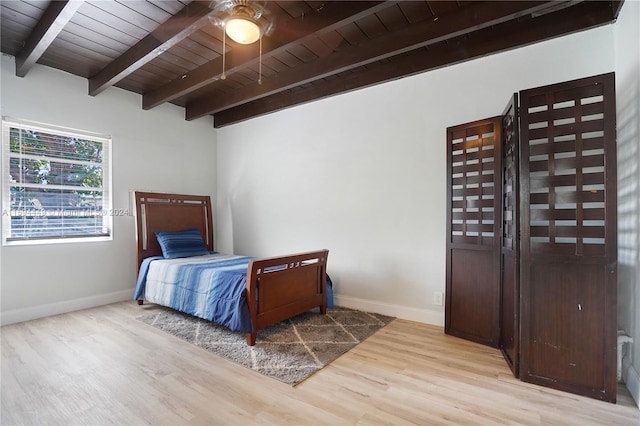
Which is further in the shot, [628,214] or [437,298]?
[437,298]

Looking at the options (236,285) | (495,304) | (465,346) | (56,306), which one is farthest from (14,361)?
(495,304)

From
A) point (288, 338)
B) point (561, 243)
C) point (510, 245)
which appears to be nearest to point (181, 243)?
point (288, 338)

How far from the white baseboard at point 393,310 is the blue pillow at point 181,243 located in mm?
1958

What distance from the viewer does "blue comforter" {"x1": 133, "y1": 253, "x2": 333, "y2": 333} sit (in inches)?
106

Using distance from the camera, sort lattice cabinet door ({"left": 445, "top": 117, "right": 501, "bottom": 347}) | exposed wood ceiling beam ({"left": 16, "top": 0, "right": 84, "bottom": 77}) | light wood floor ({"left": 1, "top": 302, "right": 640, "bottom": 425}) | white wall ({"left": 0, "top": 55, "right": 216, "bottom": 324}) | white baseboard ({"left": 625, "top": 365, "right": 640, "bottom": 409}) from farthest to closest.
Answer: white wall ({"left": 0, "top": 55, "right": 216, "bottom": 324}) → lattice cabinet door ({"left": 445, "top": 117, "right": 501, "bottom": 347}) → exposed wood ceiling beam ({"left": 16, "top": 0, "right": 84, "bottom": 77}) → white baseboard ({"left": 625, "top": 365, "right": 640, "bottom": 409}) → light wood floor ({"left": 1, "top": 302, "right": 640, "bottom": 425})

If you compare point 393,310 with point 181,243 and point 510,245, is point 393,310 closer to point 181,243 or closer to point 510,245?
point 510,245

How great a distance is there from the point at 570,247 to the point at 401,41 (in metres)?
1.99

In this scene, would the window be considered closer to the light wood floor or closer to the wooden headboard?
the wooden headboard

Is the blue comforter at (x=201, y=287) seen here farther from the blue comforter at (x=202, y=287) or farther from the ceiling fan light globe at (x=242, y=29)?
the ceiling fan light globe at (x=242, y=29)

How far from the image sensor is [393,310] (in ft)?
11.0

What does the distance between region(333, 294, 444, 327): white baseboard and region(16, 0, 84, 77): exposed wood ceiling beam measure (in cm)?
357

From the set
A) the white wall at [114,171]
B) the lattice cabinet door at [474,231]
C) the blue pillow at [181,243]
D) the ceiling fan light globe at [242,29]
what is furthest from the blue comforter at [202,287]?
the ceiling fan light globe at [242,29]

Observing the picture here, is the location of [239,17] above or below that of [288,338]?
above

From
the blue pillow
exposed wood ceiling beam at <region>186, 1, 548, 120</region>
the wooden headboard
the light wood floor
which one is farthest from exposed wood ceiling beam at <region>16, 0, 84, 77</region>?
the light wood floor
